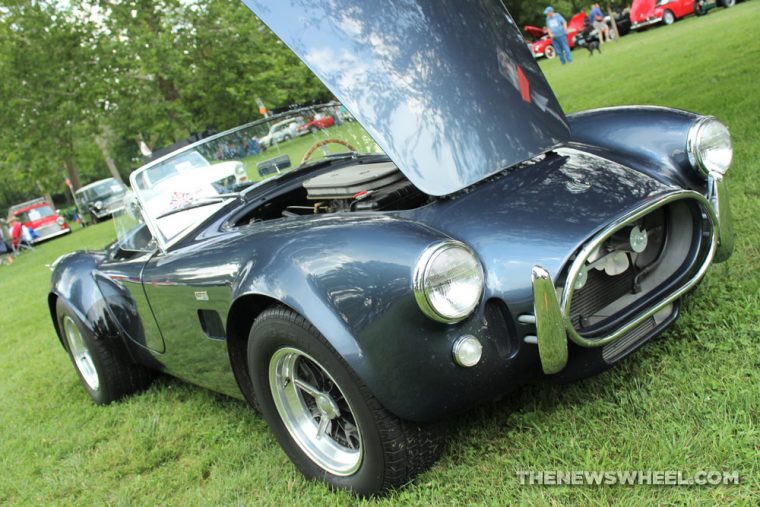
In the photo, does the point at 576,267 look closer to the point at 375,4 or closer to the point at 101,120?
the point at 375,4

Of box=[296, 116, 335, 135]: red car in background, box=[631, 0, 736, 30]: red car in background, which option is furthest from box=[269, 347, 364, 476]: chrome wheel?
box=[631, 0, 736, 30]: red car in background

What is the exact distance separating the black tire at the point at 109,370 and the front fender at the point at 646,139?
106 inches

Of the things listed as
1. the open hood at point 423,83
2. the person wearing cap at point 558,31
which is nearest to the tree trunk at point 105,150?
the person wearing cap at point 558,31

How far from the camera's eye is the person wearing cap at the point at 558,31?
60.2ft

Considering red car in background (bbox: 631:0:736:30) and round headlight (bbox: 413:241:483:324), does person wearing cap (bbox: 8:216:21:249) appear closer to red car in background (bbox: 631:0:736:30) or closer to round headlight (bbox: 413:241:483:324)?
round headlight (bbox: 413:241:483:324)

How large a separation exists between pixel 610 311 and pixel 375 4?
1497 millimetres

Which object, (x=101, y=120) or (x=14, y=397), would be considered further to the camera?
(x=101, y=120)

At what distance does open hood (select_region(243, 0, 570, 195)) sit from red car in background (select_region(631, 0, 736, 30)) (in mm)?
22015

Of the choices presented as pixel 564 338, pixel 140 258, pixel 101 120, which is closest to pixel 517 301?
pixel 564 338

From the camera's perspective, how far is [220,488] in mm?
2600

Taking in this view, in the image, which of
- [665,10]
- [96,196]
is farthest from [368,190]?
[96,196]

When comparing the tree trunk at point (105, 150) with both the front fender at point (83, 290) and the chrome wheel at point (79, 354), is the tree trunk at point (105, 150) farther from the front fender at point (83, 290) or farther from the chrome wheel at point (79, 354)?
the front fender at point (83, 290)

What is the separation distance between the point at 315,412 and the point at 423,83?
134 centimetres

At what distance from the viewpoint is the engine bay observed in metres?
2.71
